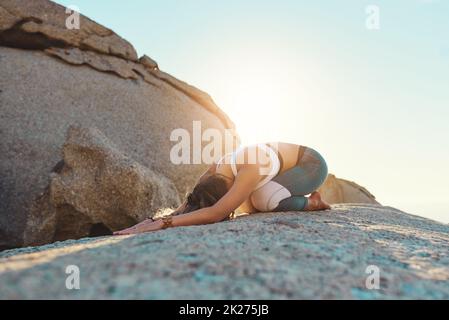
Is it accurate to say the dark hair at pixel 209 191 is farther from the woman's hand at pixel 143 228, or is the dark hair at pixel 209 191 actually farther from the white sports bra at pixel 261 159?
the woman's hand at pixel 143 228

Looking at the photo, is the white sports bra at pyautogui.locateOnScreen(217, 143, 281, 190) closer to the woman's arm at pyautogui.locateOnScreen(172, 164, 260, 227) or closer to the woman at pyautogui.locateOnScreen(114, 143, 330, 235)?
the woman at pyautogui.locateOnScreen(114, 143, 330, 235)

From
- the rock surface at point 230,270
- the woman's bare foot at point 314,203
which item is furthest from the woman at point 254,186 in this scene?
the rock surface at point 230,270

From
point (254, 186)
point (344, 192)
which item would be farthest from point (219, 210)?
point (344, 192)

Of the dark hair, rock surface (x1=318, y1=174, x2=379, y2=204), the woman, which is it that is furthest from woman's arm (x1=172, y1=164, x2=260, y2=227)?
rock surface (x1=318, y1=174, x2=379, y2=204)

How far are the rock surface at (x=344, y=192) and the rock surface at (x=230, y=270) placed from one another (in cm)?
1447

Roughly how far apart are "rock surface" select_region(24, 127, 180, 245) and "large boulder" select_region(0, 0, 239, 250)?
225cm

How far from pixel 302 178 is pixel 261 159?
1.03 m

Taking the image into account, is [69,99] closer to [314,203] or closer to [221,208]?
[314,203]

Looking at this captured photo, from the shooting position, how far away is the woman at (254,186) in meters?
5.34

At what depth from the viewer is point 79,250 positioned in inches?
133

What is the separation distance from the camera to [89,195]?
7719 millimetres

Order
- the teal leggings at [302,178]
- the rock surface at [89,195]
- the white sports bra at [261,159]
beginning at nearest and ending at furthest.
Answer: the white sports bra at [261,159] → the teal leggings at [302,178] → the rock surface at [89,195]

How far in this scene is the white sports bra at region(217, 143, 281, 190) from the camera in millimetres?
5921
